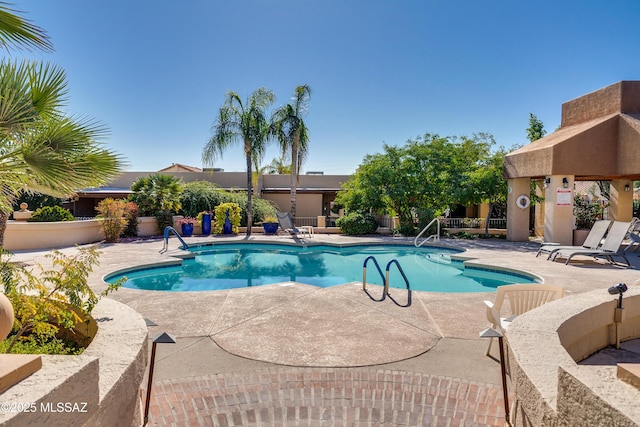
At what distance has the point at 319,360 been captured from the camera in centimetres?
422

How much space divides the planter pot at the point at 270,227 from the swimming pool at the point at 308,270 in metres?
2.94

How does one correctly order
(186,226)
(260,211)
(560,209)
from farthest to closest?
1. (260,211)
2. (186,226)
3. (560,209)

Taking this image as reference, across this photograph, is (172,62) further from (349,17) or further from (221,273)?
(221,273)

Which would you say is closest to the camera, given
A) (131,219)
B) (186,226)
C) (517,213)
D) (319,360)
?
(319,360)

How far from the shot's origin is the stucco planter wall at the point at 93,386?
1.58m

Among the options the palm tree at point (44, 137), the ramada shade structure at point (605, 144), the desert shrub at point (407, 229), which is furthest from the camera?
the desert shrub at point (407, 229)

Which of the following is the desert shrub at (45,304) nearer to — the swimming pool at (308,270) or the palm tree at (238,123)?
the swimming pool at (308,270)

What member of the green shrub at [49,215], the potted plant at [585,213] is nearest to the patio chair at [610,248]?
the potted plant at [585,213]

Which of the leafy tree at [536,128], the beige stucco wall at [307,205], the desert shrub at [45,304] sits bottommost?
the desert shrub at [45,304]

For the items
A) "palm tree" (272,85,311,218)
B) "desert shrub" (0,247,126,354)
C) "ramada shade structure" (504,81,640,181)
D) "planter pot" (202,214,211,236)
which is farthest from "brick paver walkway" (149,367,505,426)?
"palm tree" (272,85,311,218)

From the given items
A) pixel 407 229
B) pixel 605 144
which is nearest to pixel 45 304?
pixel 605 144

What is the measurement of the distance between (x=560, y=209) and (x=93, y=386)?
1687 centimetres

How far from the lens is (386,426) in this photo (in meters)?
3.00

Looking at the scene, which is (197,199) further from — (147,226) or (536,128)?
(536,128)
